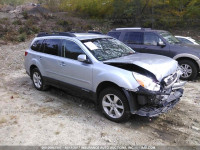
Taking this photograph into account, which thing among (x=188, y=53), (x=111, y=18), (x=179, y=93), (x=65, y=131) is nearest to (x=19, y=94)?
(x=65, y=131)

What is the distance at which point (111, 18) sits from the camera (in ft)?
71.7

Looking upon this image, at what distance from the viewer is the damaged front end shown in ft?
11.4

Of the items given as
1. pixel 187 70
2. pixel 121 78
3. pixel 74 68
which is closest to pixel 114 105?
pixel 121 78

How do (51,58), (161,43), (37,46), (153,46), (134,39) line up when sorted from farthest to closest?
(134,39) → (153,46) → (161,43) → (37,46) → (51,58)

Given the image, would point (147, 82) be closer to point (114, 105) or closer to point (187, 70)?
point (114, 105)

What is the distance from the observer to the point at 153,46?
7.31 m

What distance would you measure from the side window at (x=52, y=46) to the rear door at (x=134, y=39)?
11.9 ft

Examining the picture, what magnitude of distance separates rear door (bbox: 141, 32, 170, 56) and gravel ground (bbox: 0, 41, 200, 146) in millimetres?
1963

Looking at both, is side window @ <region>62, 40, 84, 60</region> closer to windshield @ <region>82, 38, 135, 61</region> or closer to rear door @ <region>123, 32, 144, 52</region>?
windshield @ <region>82, 38, 135, 61</region>

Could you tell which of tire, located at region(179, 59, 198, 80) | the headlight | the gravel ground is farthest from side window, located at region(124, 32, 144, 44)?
the headlight

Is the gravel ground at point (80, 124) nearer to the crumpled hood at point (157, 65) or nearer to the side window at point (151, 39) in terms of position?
the crumpled hood at point (157, 65)

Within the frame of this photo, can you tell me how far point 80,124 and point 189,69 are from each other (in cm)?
460

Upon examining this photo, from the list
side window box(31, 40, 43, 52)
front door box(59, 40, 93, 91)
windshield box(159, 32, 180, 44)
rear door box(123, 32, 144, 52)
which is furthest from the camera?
rear door box(123, 32, 144, 52)

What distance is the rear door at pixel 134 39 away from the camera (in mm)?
7671
